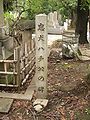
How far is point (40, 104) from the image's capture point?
5133mm

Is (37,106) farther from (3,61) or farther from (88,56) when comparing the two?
(88,56)

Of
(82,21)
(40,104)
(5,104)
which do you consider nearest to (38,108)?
(40,104)

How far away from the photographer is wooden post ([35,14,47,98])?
5.18m

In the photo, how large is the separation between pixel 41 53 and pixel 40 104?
3.67ft

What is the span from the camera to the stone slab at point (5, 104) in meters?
5.15

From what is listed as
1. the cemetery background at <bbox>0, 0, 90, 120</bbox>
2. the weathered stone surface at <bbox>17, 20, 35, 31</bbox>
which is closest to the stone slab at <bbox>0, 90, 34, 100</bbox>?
the cemetery background at <bbox>0, 0, 90, 120</bbox>

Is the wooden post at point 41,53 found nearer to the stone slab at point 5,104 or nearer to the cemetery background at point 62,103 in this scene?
the cemetery background at point 62,103

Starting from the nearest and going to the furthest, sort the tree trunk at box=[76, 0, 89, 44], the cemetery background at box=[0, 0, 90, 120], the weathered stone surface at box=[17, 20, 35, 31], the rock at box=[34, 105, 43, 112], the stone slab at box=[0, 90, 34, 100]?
the cemetery background at box=[0, 0, 90, 120] → the rock at box=[34, 105, 43, 112] → the stone slab at box=[0, 90, 34, 100] → the weathered stone surface at box=[17, 20, 35, 31] → the tree trunk at box=[76, 0, 89, 44]

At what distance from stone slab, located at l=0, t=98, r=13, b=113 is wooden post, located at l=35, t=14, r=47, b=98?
681 millimetres

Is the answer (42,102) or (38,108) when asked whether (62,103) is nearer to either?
(42,102)

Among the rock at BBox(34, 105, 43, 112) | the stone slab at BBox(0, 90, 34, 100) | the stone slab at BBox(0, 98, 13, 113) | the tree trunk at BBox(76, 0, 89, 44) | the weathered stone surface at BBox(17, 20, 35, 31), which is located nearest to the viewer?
the rock at BBox(34, 105, 43, 112)

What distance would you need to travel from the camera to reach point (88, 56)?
1013 cm

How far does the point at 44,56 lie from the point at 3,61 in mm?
1269

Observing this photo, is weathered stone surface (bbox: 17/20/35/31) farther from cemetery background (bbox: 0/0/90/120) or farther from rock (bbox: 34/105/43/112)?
rock (bbox: 34/105/43/112)
